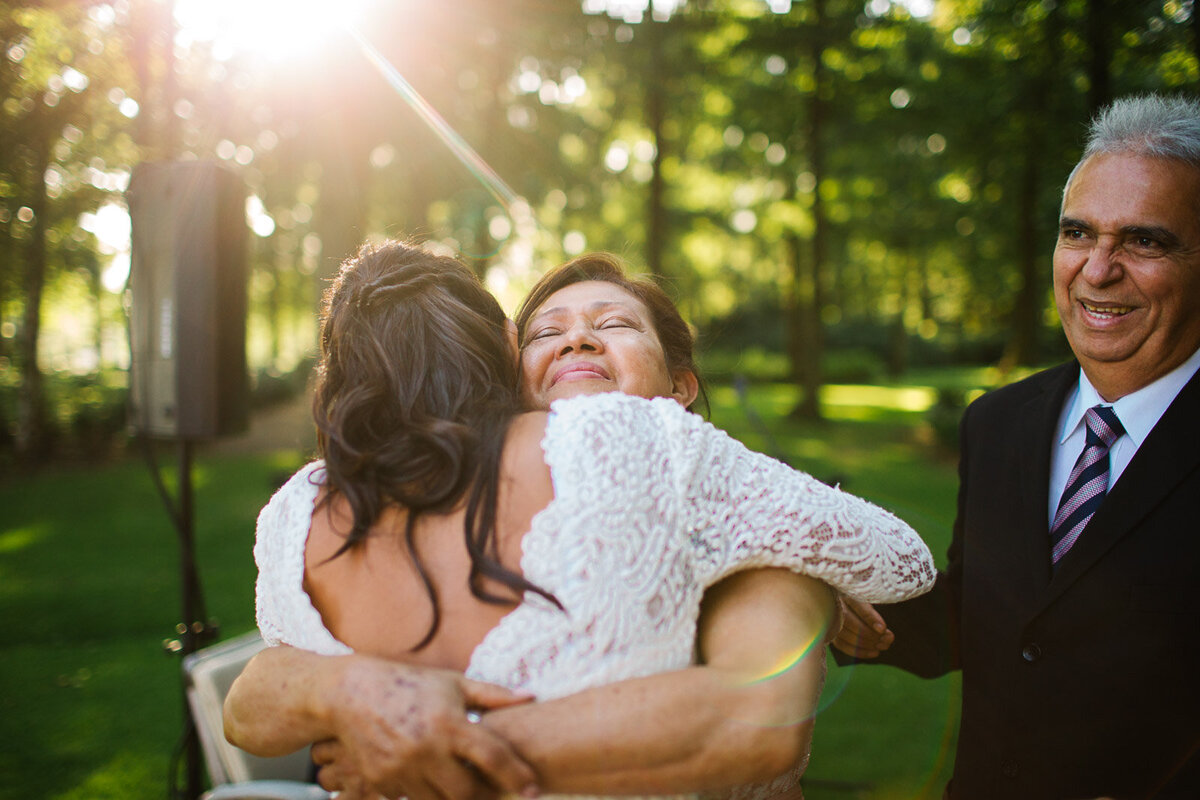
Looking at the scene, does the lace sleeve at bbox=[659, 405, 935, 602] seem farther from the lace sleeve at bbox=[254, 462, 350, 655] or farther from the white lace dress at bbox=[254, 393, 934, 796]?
the lace sleeve at bbox=[254, 462, 350, 655]

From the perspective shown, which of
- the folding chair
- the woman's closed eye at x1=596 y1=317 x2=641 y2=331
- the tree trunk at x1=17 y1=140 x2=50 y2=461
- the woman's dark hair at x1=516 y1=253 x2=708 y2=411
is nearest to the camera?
the woman's closed eye at x1=596 y1=317 x2=641 y2=331

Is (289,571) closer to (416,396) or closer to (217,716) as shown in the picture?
(416,396)

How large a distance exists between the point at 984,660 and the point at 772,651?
1033 millimetres

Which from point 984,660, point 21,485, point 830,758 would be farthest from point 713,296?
point 984,660

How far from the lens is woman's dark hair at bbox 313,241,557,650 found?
133cm

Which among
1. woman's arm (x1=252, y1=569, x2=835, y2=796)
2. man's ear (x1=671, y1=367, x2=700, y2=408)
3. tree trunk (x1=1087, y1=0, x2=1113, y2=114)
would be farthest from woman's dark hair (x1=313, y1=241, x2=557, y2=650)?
tree trunk (x1=1087, y1=0, x2=1113, y2=114)

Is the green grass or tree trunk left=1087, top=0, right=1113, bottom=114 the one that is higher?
tree trunk left=1087, top=0, right=1113, bottom=114

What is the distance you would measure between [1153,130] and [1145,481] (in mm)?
845

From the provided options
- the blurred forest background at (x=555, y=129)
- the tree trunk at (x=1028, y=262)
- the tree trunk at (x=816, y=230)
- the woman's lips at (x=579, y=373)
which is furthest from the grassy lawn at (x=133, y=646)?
the tree trunk at (x=816, y=230)

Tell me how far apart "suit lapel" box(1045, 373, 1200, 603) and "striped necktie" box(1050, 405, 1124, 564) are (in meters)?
0.13

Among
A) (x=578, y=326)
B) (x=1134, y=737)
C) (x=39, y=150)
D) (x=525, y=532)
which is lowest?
(x=1134, y=737)

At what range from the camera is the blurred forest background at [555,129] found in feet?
27.3

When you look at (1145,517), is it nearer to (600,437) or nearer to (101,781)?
(600,437)

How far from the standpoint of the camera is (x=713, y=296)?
104ft
